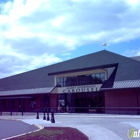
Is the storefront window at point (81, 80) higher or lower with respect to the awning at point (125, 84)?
higher

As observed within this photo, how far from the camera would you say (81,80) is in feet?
131

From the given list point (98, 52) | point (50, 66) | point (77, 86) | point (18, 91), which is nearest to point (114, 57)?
point (98, 52)

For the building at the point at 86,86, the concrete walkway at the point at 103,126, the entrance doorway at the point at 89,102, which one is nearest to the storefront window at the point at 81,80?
the building at the point at 86,86

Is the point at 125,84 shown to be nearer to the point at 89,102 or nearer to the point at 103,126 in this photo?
the point at 89,102

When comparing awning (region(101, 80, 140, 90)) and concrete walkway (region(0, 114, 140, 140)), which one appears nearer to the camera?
concrete walkway (region(0, 114, 140, 140))

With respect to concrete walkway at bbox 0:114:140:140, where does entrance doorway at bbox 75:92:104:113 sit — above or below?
above

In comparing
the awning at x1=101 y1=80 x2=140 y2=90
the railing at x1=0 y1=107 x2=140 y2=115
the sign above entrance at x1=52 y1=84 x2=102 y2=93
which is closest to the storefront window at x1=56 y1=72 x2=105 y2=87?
the sign above entrance at x1=52 y1=84 x2=102 y2=93

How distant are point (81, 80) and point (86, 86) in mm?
1446

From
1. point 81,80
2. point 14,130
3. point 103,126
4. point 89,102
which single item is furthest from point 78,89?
point 14,130

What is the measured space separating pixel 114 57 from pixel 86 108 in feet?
27.1

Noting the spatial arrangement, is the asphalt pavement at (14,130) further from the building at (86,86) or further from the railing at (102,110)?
the building at (86,86)

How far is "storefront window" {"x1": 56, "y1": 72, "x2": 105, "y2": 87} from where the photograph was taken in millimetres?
37844

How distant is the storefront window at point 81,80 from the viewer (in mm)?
37844

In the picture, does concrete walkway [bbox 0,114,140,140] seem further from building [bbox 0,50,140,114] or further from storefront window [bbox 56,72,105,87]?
storefront window [bbox 56,72,105,87]
